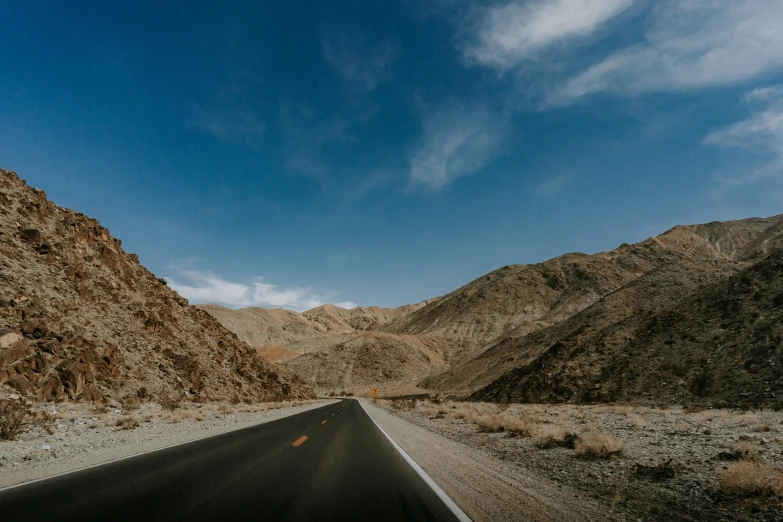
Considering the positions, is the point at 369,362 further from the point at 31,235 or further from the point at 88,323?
the point at 31,235

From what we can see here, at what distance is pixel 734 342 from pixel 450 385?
4740 centimetres

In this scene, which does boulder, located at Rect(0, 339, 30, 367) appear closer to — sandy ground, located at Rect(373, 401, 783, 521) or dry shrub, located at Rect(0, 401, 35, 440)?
dry shrub, located at Rect(0, 401, 35, 440)

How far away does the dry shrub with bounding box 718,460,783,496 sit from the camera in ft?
20.9

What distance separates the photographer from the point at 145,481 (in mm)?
6906

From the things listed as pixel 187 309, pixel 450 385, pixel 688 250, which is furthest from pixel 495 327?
pixel 187 309

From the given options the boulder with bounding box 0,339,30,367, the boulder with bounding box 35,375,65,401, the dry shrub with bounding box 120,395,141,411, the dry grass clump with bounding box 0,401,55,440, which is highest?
the boulder with bounding box 0,339,30,367

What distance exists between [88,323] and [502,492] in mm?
31287

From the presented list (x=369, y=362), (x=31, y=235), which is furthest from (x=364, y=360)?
(x=31, y=235)

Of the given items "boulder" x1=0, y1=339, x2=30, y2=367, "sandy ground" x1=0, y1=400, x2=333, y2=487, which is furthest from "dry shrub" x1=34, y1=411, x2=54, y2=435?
"boulder" x1=0, y1=339, x2=30, y2=367

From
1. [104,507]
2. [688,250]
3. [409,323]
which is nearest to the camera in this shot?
[104,507]

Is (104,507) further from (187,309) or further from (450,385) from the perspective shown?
(450,385)

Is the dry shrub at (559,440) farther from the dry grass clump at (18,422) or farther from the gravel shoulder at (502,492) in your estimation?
the dry grass clump at (18,422)

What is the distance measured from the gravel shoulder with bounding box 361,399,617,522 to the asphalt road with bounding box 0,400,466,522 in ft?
1.74

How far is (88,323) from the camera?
2827 cm
